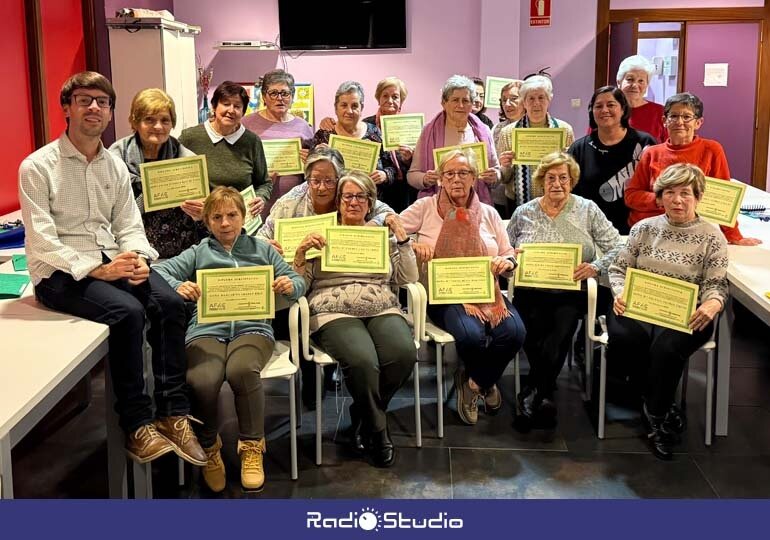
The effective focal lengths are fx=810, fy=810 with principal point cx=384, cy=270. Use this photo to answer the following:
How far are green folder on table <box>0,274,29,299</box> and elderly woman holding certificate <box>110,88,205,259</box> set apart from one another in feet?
1.74

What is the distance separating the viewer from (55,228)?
268cm

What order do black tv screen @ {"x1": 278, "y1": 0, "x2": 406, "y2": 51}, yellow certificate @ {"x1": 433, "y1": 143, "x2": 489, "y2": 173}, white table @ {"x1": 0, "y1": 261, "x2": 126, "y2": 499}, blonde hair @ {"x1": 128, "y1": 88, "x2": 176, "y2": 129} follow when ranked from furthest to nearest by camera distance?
black tv screen @ {"x1": 278, "y1": 0, "x2": 406, "y2": 51}
yellow certificate @ {"x1": 433, "y1": 143, "x2": 489, "y2": 173}
blonde hair @ {"x1": 128, "y1": 88, "x2": 176, "y2": 129}
white table @ {"x1": 0, "y1": 261, "x2": 126, "y2": 499}

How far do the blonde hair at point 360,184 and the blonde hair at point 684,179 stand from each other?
47.5 inches

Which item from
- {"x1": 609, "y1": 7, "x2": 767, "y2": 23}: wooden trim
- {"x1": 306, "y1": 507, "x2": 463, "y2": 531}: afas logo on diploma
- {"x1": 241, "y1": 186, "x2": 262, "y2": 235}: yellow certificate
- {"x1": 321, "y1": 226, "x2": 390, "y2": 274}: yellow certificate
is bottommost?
{"x1": 306, "y1": 507, "x2": 463, "y2": 531}: afas logo on diploma

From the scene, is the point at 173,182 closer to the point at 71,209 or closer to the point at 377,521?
the point at 71,209

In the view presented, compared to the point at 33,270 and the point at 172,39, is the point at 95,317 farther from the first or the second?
the point at 172,39

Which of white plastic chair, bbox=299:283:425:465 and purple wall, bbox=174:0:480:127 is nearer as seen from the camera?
white plastic chair, bbox=299:283:425:465

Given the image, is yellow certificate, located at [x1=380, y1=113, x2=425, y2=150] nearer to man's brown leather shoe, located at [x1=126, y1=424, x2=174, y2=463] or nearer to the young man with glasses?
the young man with glasses

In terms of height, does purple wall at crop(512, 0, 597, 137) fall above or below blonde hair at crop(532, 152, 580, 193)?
above

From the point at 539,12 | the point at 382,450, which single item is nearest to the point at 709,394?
the point at 382,450

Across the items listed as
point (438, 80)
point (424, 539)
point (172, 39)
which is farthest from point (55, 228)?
point (438, 80)

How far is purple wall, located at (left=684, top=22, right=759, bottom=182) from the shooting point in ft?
30.5

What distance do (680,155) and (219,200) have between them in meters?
2.16

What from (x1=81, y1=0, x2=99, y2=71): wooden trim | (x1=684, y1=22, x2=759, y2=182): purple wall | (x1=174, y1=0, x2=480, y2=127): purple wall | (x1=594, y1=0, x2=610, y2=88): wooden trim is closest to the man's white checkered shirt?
(x1=81, y1=0, x2=99, y2=71): wooden trim
